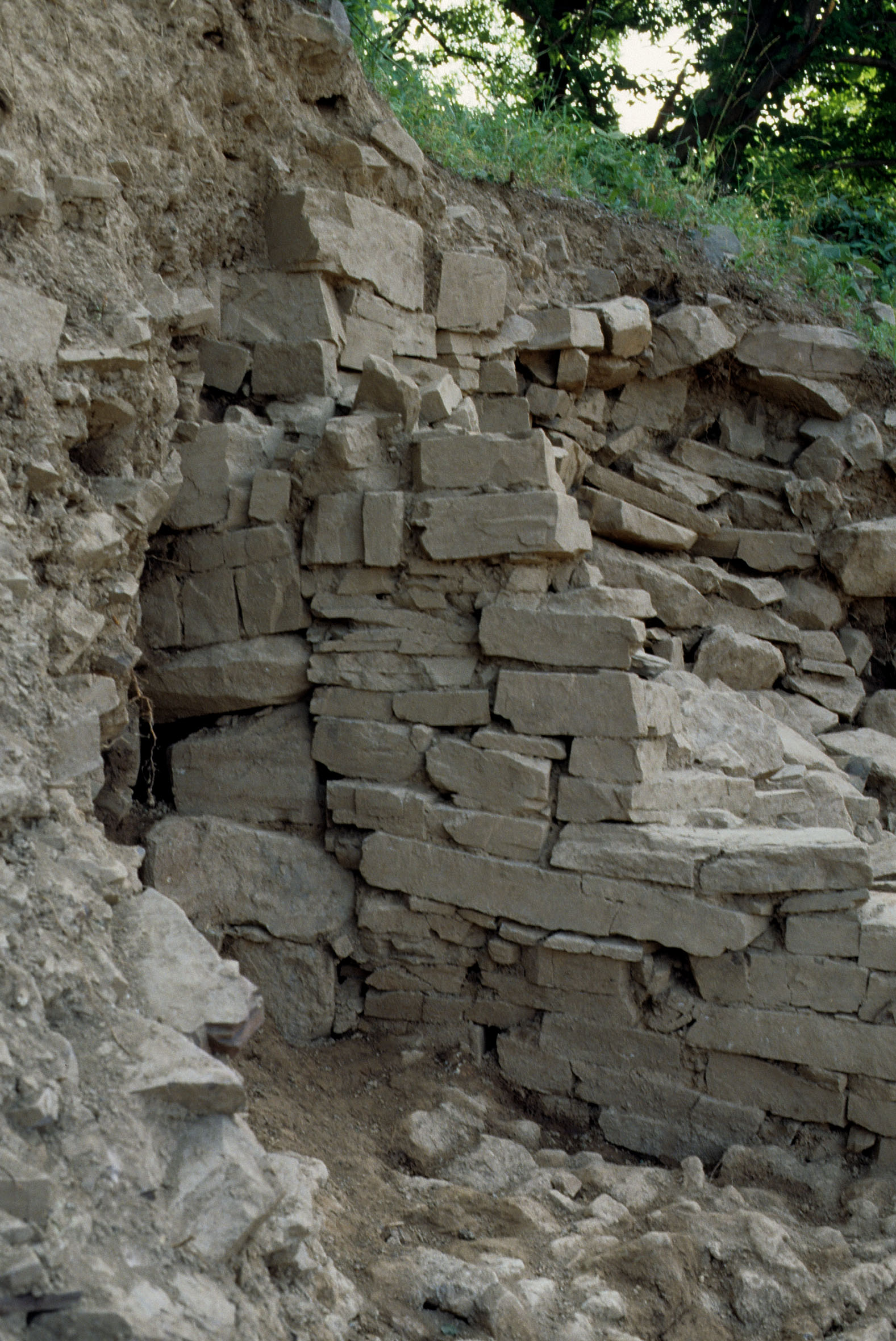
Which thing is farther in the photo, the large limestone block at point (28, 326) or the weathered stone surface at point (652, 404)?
the weathered stone surface at point (652, 404)

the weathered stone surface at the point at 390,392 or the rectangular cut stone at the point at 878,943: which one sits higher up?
the weathered stone surface at the point at 390,392

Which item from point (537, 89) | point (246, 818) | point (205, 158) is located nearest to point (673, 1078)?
point (246, 818)

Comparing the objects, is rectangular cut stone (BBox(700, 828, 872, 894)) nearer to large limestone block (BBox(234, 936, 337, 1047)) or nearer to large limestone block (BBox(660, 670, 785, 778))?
large limestone block (BBox(660, 670, 785, 778))

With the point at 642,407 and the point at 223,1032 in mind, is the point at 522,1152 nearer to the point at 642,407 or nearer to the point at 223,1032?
the point at 223,1032

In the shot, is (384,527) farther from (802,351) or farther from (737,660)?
(802,351)

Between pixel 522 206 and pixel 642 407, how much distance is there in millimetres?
1667

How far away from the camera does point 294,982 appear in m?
5.53

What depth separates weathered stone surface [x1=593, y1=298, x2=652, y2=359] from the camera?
7.57 metres

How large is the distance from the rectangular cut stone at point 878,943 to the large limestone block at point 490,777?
57.6 inches

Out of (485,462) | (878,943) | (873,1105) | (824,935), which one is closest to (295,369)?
(485,462)

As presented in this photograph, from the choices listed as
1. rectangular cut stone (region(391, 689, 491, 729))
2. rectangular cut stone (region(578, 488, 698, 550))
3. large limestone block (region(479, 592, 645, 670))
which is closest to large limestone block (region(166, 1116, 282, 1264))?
rectangular cut stone (region(391, 689, 491, 729))

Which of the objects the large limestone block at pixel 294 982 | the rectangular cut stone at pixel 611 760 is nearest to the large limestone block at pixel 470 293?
the rectangular cut stone at pixel 611 760

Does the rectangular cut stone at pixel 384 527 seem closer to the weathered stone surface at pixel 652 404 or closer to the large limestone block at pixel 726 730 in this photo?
the large limestone block at pixel 726 730

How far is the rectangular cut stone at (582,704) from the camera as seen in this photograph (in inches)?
201
